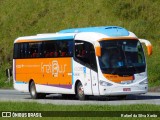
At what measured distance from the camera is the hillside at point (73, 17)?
50.1m

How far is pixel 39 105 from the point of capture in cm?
2491

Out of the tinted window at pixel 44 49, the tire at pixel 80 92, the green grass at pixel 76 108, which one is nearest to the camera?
the green grass at pixel 76 108

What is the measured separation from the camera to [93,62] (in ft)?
102

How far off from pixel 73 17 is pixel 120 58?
24.6m

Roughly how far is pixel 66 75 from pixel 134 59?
375 centimetres

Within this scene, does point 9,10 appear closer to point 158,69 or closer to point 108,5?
point 108,5

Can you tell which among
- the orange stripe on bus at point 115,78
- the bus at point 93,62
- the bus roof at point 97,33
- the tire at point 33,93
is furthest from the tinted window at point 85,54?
the tire at point 33,93

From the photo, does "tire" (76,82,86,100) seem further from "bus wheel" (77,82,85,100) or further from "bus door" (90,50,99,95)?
"bus door" (90,50,99,95)

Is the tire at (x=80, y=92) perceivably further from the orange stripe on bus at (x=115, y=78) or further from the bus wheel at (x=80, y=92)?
the orange stripe on bus at (x=115, y=78)

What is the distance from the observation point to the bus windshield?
30750mm

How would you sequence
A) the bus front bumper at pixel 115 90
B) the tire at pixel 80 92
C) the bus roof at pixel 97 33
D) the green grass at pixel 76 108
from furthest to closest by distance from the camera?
the tire at pixel 80 92 < the bus roof at pixel 97 33 < the bus front bumper at pixel 115 90 < the green grass at pixel 76 108

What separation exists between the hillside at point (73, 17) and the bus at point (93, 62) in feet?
35.1

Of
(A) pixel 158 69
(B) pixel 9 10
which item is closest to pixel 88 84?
(A) pixel 158 69

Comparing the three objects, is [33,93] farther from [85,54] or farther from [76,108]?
[76,108]
